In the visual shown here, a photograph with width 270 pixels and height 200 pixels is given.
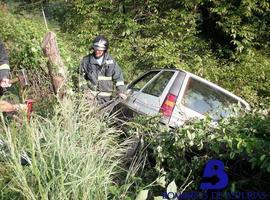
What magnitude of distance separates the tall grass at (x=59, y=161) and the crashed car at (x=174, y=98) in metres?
1.79

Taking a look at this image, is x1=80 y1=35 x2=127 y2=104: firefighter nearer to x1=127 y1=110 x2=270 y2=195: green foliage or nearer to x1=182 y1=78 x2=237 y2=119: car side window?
x1=182 y1=78 x2=237 y2=119: car side window

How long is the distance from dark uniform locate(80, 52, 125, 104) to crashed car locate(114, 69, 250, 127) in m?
0.50

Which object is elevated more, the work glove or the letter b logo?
the letter b logo

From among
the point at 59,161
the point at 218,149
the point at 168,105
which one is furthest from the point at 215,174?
the point at 168,105

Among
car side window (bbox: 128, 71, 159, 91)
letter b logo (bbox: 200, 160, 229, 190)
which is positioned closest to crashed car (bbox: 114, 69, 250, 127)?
car side window (bbox: 128, 71, 159, 91)

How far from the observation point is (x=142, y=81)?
304 inches

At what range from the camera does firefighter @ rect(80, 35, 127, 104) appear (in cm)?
716

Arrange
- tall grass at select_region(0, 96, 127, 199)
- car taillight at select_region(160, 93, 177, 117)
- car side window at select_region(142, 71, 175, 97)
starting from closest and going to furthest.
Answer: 1. tall grass at select_region(0, 96, 127, 199)
2. car taillight at select_region(160, 93, 177, 117)
3. car side window at select_region(142, 71, 175, 97)

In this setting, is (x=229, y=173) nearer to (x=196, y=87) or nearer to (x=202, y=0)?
(x=196, y=87)

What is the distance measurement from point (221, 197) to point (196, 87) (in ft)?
11.2

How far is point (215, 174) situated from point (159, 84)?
350 centimetres

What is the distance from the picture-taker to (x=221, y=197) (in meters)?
3.12

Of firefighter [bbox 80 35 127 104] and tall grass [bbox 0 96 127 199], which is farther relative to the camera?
firefighter [bbox 80 35 127 104]

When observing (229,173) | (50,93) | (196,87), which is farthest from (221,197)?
(50,93)
